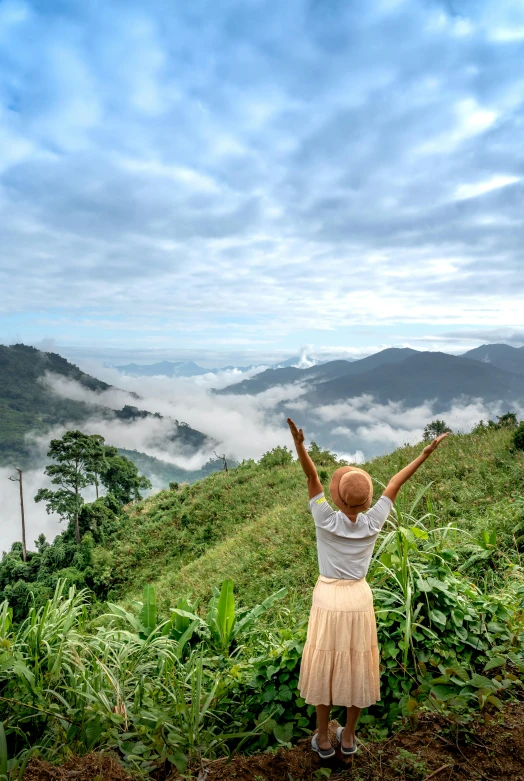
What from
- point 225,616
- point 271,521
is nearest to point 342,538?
point 225,616

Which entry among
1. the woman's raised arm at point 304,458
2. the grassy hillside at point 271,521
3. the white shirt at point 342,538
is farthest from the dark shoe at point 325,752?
the grassy hillside at point 271,521

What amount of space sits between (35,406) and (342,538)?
5766 inches

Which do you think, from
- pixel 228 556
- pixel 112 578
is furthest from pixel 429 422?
pixel 112 578

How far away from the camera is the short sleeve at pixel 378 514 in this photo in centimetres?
284

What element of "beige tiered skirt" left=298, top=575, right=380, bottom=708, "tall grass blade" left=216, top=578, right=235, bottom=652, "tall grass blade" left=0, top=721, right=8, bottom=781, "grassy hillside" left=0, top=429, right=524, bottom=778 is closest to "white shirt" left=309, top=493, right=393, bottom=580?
"beige tiered skirt" left=298, top=575, right=380, bottom=708

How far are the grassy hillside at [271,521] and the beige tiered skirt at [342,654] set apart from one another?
4.90 ft

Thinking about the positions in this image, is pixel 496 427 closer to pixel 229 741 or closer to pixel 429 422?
pixel 429 422

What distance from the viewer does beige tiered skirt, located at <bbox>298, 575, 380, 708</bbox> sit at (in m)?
2.70

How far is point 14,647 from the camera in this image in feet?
13.4

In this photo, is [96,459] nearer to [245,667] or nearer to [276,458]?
[276,458]

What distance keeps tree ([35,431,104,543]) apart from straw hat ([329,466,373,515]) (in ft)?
98.2

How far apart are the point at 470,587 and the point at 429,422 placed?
57.3ft

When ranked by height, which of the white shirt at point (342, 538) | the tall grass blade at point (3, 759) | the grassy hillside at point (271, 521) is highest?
the white shirt at point (342, 538)

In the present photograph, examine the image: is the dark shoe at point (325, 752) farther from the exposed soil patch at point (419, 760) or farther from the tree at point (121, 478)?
the tree at point (121, 478)
